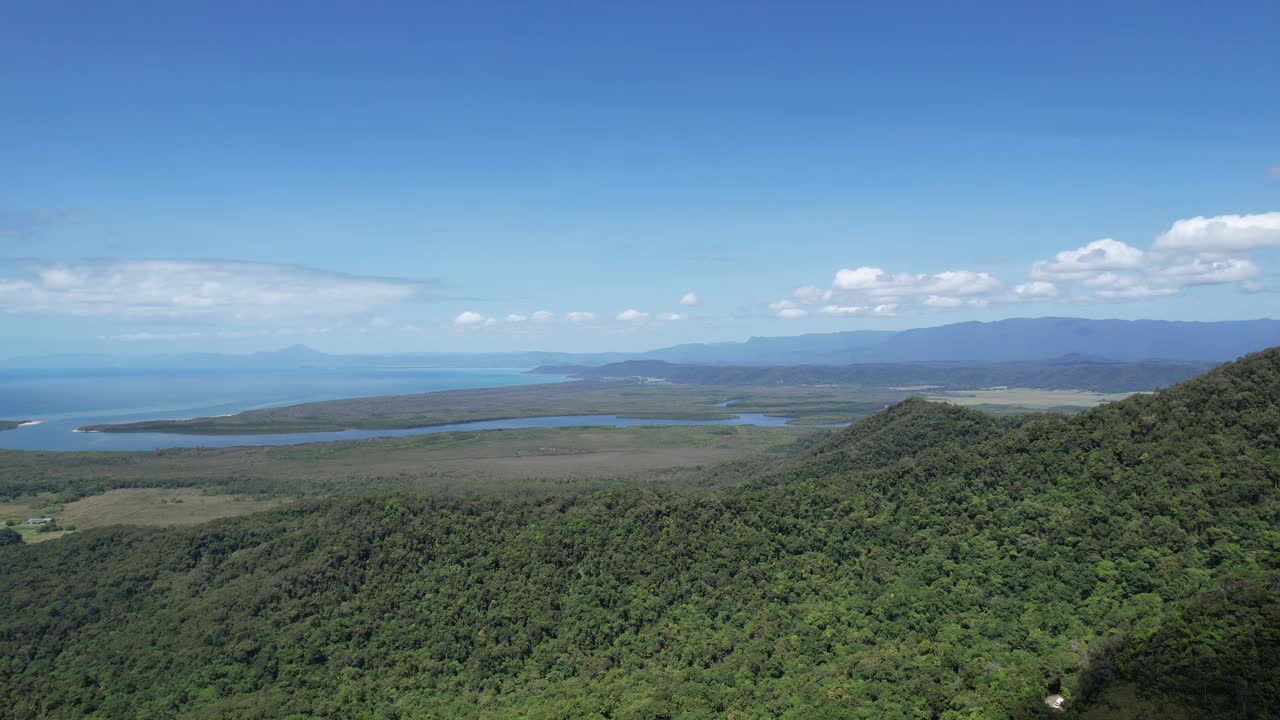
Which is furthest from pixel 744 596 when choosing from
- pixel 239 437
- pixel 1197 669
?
pixel 239 437

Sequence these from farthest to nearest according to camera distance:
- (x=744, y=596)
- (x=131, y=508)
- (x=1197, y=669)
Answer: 1. (x=131, y=508)
2. (x=744, y=596)
3. (x=1197, y=669)

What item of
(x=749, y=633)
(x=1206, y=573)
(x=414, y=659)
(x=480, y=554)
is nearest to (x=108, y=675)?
(x=414, y=659)

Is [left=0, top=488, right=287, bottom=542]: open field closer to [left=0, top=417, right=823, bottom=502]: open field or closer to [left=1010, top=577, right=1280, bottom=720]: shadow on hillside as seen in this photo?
[left=0, top=417, right=823, bottom=502]: open field

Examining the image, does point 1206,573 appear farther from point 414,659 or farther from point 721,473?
point 721,473

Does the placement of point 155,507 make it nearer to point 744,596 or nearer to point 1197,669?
point 744,596

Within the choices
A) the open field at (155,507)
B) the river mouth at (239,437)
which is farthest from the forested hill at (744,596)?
the river mouth at (239,437)

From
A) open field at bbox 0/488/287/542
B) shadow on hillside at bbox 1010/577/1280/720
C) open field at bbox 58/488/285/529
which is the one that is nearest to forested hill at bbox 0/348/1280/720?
shadow on hillside at bbox 1010/577/1280/720
